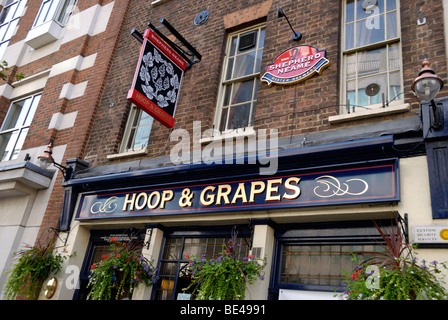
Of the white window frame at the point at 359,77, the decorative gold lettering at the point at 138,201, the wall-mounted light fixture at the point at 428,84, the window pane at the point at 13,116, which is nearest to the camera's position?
the wall-mounted light fixture at the point at 428,84

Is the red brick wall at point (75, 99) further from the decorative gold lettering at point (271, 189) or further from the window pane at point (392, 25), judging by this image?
the window pane at point (392, 25)

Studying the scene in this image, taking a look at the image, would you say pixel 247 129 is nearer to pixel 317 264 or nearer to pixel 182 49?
pixel 317 264

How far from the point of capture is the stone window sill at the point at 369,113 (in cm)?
529

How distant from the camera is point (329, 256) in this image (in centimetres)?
534

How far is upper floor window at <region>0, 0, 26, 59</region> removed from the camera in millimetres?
13578

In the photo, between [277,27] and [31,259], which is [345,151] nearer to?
[277,27]

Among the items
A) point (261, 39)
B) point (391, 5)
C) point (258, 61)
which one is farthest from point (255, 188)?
point (391, 5)

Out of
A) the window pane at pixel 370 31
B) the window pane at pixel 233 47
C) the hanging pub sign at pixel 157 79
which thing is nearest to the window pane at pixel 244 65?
the window pane at pixel 233 47

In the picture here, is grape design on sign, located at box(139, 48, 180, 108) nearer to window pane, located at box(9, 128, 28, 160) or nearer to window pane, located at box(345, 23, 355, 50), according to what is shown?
window pane, located at box(345, 23, 355, 50)

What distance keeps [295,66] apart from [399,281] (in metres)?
4.06

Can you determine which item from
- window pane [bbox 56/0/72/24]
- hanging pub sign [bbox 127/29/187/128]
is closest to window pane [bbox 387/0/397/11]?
hanging pub sign [bbox 127/29/187/128]

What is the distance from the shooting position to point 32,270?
741 centimetres

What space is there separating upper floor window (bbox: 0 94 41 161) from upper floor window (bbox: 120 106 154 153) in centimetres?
368

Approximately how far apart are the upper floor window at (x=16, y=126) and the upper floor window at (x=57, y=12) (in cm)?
275
